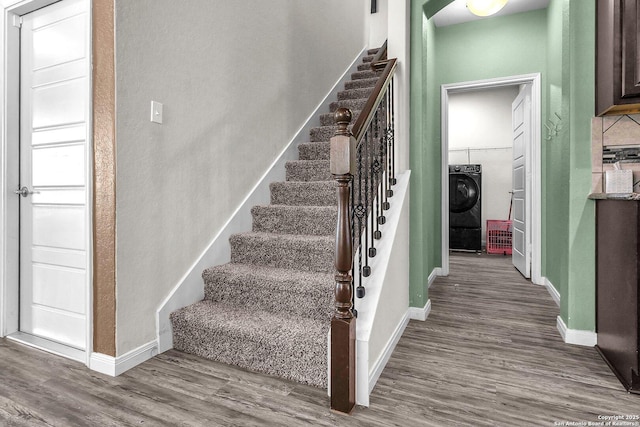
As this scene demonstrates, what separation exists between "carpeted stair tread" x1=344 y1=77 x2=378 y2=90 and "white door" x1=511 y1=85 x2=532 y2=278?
5.55 feet

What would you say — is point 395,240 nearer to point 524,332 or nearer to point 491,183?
point 524,332

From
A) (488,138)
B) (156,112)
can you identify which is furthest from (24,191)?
(488,138)

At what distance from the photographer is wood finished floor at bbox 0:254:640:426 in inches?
58.8

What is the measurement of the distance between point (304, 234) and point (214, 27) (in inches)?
61.0

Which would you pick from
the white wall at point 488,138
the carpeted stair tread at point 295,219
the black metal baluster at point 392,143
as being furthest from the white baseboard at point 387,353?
the white wall at point 488,138

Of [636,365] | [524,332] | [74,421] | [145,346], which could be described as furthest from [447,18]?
[74,421]

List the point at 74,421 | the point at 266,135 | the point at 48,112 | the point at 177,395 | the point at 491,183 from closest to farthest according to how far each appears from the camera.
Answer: the point at 74,421
the point at 177,395
the point at 48,112
the point at 266,135
the point at 491,183

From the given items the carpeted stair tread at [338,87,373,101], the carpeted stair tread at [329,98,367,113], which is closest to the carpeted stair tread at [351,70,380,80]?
the carpeted stair tread at [338,87,373,101]

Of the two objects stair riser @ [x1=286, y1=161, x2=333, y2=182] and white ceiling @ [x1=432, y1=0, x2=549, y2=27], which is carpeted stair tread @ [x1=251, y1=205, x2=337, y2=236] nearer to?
stair riser @ [x1=286, y1=161, x2=333, y2=182]

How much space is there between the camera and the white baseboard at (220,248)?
2.07 meters

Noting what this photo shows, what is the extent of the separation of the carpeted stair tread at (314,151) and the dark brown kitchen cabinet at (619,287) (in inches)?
80.1

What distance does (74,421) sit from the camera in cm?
147

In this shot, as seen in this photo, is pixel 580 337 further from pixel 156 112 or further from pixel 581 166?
pixel 156 112

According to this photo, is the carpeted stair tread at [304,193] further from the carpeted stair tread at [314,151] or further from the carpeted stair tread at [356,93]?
the carpeted stair tread at [356,93]
